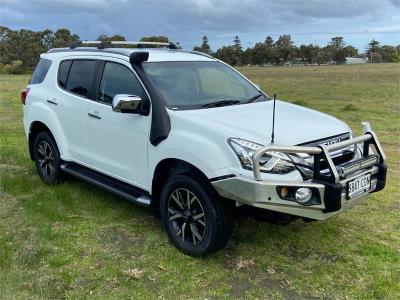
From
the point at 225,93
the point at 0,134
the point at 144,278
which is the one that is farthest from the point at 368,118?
the point at 144,278

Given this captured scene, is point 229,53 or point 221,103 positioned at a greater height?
point 229,53

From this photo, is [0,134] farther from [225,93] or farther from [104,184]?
[225,93]

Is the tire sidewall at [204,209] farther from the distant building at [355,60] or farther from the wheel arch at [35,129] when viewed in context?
the distant building at [355,60]

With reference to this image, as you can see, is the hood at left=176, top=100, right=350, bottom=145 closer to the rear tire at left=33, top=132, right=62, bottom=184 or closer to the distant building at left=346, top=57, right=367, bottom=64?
the rear tire at left=33, top=132, right=62, bottom=184

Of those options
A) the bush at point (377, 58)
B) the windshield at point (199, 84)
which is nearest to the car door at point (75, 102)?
the windshield at point (199, 84)

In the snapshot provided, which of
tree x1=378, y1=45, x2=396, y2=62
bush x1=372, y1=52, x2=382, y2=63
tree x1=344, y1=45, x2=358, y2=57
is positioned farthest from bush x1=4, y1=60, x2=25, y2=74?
tree x1=378, y1=45, x2=396, y2=62

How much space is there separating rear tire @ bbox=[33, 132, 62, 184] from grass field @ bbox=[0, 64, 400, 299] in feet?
0.73

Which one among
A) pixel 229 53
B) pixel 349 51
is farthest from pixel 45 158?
pixel 349 51

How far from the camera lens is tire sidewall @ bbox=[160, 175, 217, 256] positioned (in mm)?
4086

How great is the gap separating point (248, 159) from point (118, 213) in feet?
7.52

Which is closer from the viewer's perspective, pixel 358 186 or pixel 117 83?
pixel 358 186

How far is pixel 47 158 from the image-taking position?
659cm

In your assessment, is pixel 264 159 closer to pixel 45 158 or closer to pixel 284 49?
pixel 45 158

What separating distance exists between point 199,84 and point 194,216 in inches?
62.6
